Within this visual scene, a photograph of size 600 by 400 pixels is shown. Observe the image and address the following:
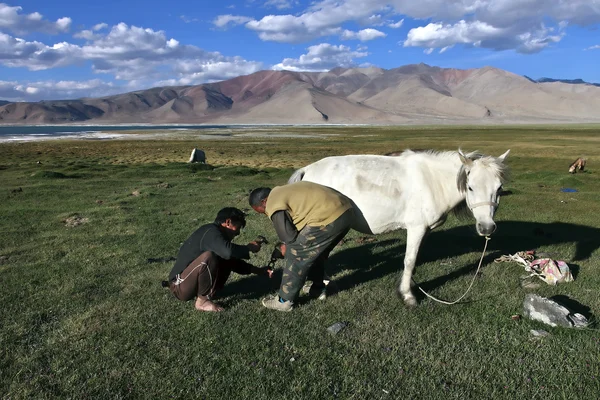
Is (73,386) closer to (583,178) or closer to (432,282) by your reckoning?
(432,282)

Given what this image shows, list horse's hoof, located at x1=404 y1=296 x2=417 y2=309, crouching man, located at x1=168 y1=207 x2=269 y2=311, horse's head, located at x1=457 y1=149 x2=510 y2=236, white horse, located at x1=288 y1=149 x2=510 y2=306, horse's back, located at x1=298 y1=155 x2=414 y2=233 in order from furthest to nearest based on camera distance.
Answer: horse's back, located at x1=298 y1=155 x2=414 y2=233 → white horse, located at x1=288 y1=149 x2=510 y2=306 → horse's hoof, located at x1=404 y1=296 x2=417 y2=309 → horse's head, located at x1=457 y1=149 x2=510 y2=236 → crouching man, located at x1=168 y1=207 x2=269 y2=311

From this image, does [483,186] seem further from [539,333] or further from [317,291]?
[317,291]

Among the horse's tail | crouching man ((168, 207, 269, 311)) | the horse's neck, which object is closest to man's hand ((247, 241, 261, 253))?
crouching man ((168, 207, 269, 311))

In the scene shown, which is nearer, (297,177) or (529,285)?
(529,285)

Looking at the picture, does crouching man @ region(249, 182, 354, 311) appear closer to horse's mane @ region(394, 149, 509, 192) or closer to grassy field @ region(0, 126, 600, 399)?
grassy field @ region(0, 126, 600, 399)

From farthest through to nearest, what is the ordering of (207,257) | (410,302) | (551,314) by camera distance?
(410,302), (207,257), (551,314)

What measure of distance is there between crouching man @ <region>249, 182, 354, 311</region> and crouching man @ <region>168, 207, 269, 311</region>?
464mm

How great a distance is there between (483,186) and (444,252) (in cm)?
343

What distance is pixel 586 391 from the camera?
4.29 m

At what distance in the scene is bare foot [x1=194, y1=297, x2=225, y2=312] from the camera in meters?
6.01

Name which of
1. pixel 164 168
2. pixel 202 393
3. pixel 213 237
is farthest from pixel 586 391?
pixel 164 168

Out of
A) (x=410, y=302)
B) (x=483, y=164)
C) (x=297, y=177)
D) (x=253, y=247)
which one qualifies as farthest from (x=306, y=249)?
(x=483, y=164)

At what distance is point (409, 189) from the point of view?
21.8 feet

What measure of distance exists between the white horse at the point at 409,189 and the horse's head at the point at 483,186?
2 centimetres
